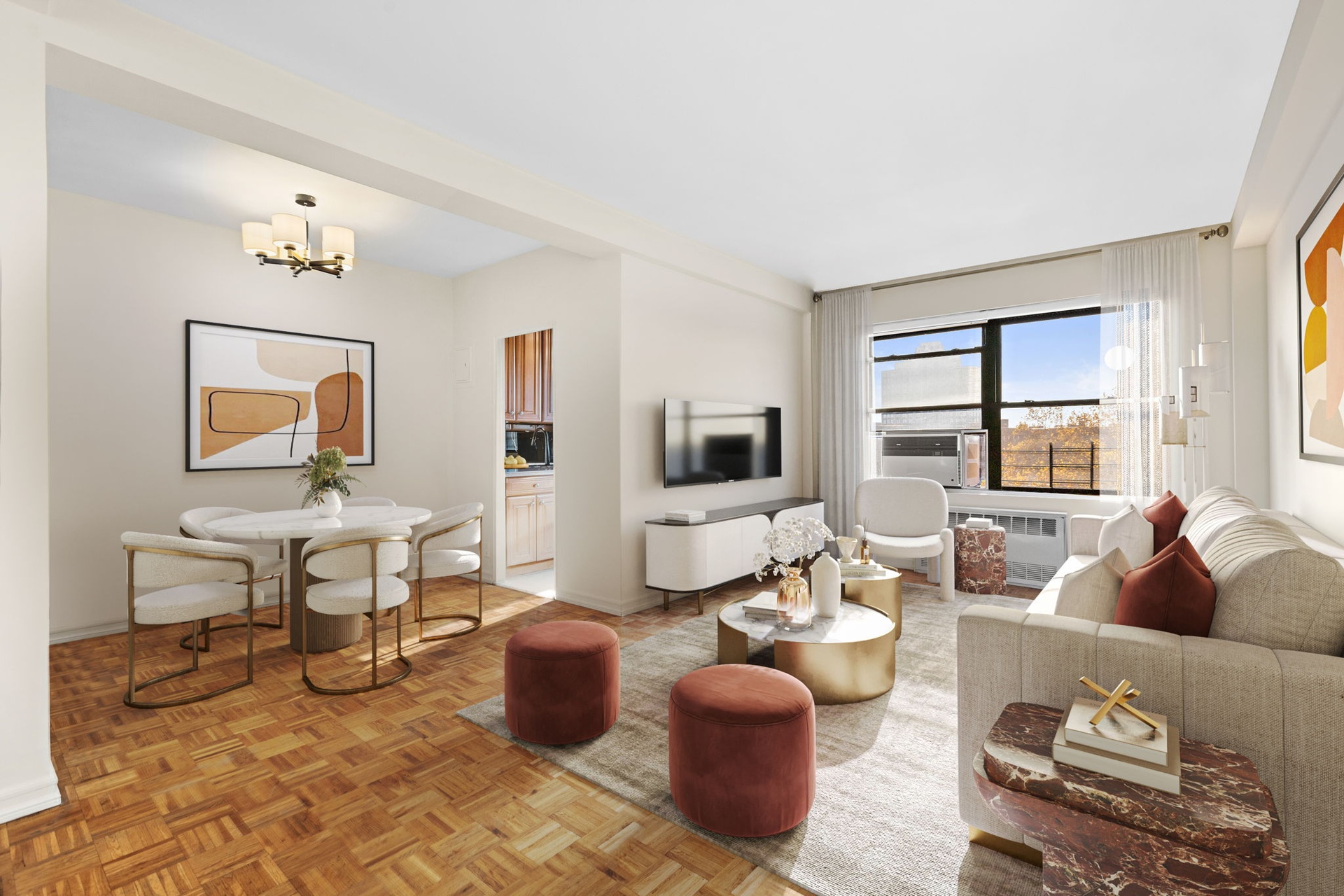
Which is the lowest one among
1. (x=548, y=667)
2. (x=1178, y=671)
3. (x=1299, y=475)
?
(x=548, y=667)

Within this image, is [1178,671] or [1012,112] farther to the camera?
[1012,112]

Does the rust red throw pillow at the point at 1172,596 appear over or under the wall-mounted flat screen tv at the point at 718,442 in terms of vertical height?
under

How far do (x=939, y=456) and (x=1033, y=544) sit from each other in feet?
3.53

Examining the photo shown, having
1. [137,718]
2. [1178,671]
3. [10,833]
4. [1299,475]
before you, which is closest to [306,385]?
[137,718]

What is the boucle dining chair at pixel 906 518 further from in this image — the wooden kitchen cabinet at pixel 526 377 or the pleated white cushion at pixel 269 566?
the pleated white cushion at pixel 269 566

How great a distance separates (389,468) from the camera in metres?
5.33

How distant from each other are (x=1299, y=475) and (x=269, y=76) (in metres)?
5.07

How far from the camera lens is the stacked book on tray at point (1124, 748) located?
128 centimetres

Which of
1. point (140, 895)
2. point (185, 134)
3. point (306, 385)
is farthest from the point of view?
point (306, 385)

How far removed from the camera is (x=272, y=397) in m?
4.65

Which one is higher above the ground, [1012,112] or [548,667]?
[1012,112]

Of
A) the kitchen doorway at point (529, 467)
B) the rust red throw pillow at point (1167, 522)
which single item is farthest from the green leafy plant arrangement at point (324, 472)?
the rust red throw pillow at point (1167, 522)

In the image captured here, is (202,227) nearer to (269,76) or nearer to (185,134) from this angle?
(185,134)

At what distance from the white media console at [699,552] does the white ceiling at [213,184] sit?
7.98 feet
